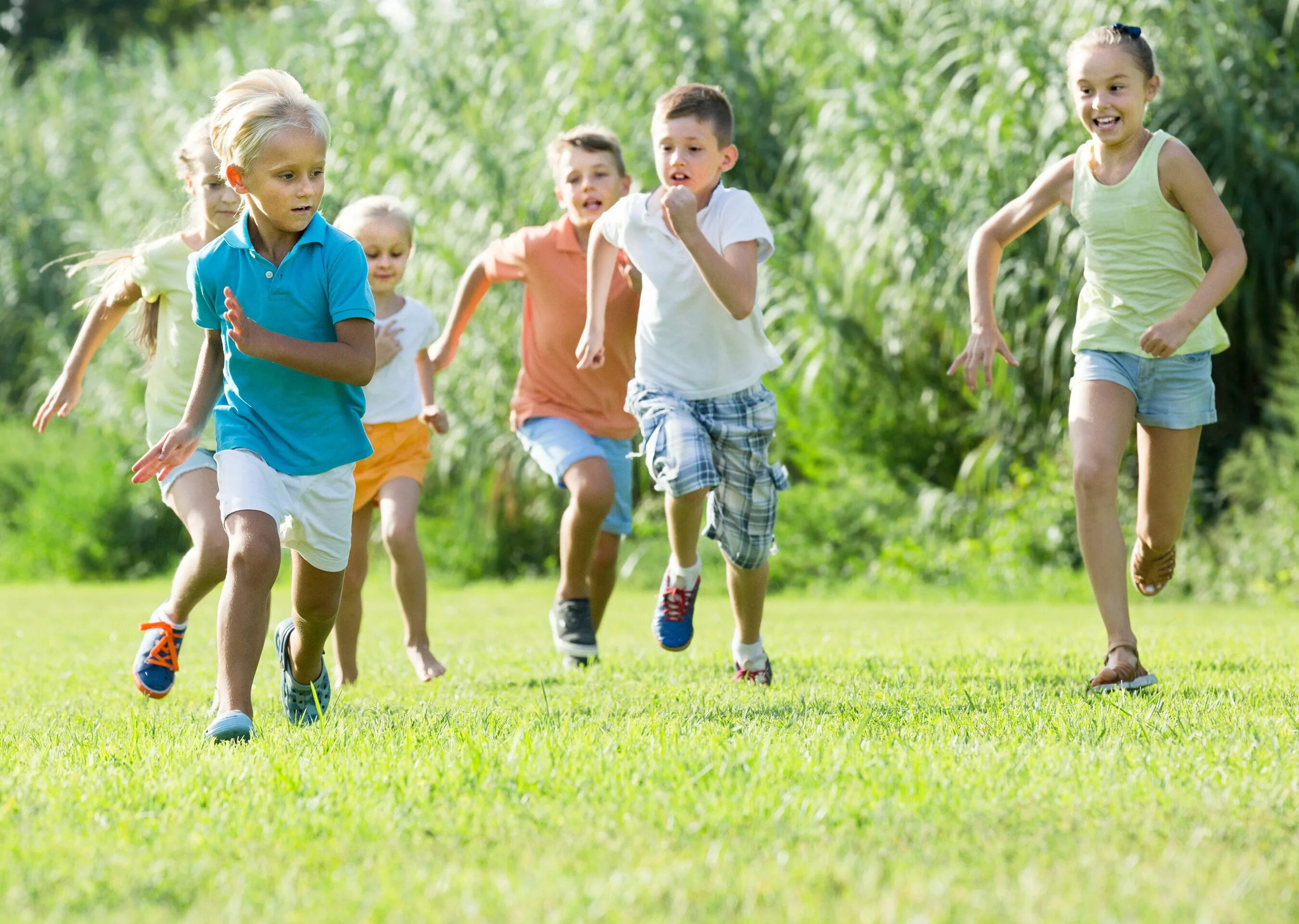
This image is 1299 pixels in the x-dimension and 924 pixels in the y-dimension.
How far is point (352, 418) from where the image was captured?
4.25m

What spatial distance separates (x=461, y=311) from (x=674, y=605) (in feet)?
5.79

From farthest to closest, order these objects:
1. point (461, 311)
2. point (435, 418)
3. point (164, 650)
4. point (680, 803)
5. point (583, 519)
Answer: point (461, 311) → point (583, 519) → point (435, 418) → point (164, 650) → point (680, 803)

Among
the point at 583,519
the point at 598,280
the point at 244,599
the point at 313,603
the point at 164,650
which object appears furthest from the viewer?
the point at 583,519

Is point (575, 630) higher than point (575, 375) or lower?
lower

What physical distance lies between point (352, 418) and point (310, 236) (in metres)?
0.52

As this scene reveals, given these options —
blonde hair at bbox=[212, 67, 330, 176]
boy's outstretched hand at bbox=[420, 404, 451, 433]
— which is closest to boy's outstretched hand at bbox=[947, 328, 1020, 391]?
boy's outstretched hand at bbox=[420, 404, 451, 433]

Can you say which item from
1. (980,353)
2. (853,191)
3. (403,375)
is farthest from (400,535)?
(853,191)

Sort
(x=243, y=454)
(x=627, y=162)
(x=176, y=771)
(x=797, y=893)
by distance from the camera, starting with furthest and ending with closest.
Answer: (x=627, y=162), (x=243, y=454), (x=176, y=771), (x=797, y=893)

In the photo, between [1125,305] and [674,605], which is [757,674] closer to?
[674,605]

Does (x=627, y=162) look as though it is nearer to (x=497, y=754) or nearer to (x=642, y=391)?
(x=642, y=391)

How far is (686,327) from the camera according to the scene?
525 cm

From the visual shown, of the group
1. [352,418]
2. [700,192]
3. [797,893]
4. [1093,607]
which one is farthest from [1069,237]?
[797,893]

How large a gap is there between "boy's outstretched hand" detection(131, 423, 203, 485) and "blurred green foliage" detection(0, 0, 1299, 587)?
A: 7.06 metres

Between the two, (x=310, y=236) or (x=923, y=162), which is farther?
(x=923, y=162)
